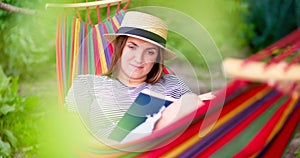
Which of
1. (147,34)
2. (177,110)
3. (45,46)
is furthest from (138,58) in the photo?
(45,46)

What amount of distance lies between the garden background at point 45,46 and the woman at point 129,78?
557 mm

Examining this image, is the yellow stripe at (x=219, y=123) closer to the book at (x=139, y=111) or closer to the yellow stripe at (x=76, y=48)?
the book at (x=139, y=111)

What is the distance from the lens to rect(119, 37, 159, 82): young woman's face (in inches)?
69.9

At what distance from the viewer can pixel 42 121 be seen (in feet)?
9.75

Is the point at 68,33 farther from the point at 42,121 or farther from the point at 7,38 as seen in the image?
the point at 7,38

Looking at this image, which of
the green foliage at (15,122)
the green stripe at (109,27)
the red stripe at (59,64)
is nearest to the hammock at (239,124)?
the red stripe at (59,64)

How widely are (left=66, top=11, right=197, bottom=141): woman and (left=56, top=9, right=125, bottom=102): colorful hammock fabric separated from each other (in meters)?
0.30

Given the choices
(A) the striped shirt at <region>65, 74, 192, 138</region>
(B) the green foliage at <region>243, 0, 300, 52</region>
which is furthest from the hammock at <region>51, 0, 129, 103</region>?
(B) the green foliage at <region>243, 0, 300, 52</region>

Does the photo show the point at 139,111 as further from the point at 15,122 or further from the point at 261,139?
the point at 15,122

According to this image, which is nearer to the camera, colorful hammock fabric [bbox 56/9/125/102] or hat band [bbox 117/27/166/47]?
hat band [bbox 117/27/166/47]

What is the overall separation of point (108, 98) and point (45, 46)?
2475mm

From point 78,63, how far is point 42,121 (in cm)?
74

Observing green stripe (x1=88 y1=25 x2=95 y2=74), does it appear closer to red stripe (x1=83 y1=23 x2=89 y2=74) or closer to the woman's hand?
red stripe (x1=83 y1=23 x2=89 y2=74)

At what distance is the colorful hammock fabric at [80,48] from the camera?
2.26 m
